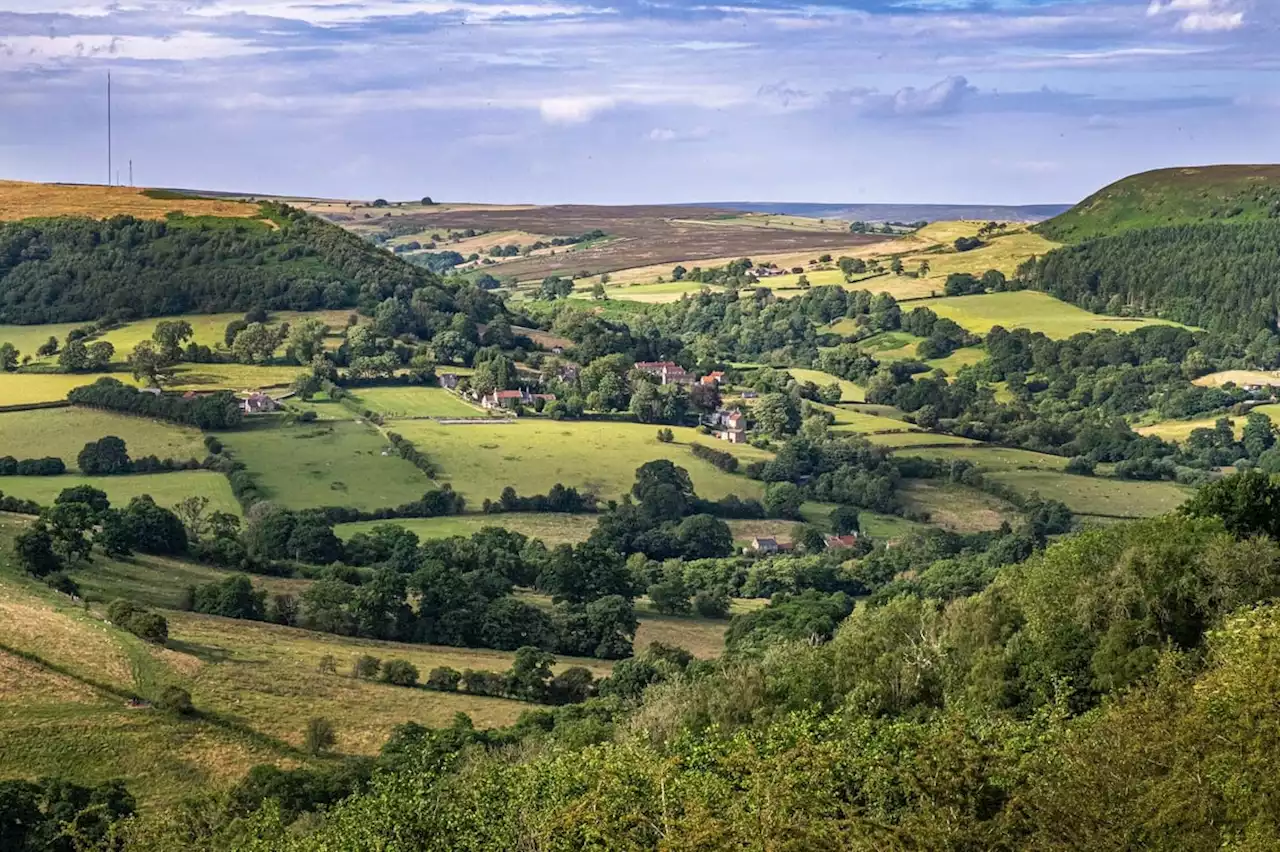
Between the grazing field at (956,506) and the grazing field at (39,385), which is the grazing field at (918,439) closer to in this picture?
the grazing field at (956,506)

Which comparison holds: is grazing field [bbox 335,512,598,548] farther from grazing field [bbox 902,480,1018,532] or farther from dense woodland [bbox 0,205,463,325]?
dense woodland [bbox 0,205,463,325]

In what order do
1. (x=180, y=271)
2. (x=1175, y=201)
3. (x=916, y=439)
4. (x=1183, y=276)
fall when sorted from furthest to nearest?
(x=1175, y=201) < (x=1183, y=276) < (x=180, y=271) < (x=916, y=439)

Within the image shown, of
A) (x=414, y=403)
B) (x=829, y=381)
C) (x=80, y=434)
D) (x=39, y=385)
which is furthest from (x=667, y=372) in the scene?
(x=80, y=434)

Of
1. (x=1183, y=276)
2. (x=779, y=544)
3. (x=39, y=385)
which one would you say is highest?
(x=1183, y=276)

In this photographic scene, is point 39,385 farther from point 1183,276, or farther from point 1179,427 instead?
point 1183,276

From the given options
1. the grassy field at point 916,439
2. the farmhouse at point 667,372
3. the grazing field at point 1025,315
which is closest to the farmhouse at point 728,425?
the farmhouse at point 667,372

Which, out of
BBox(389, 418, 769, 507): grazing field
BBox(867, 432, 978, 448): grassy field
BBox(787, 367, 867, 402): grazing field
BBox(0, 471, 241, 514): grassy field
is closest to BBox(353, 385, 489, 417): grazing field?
BBox(389, 418, 769, 507): grazing field
